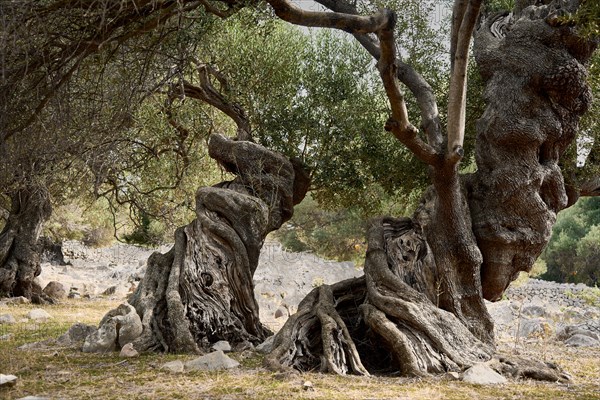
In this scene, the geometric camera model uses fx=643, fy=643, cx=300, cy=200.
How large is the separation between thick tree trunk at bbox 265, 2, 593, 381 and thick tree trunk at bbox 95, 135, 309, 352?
1.14m

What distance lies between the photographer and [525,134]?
8.72m

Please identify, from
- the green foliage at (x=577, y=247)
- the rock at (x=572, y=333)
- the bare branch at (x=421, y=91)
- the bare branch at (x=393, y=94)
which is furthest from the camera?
the green foliage at (x=577, y=247)

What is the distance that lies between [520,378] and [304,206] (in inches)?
812

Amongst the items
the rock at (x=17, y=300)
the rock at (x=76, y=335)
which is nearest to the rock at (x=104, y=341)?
the rock at (x=76, y=335)

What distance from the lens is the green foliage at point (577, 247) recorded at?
118 ft

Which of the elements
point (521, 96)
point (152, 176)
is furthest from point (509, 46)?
point (152, 176)

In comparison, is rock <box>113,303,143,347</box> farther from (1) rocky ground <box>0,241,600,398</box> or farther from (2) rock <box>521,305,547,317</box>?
(2) rock <box>521,305,547,317</box>

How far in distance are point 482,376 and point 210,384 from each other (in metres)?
2.72

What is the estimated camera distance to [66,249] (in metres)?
33.1

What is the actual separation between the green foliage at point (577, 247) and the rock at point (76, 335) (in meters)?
32.0

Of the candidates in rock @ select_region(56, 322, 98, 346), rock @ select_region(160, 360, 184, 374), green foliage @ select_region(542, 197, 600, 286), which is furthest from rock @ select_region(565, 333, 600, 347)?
green foliage @ select_region(542, 197, 600, 286)

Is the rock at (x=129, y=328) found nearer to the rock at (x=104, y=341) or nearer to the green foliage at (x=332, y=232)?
the rock at (x=104, y=341)

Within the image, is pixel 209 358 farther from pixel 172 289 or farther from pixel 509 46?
pixel 509 46

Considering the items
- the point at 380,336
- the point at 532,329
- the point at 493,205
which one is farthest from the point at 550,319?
the point at 380,336
